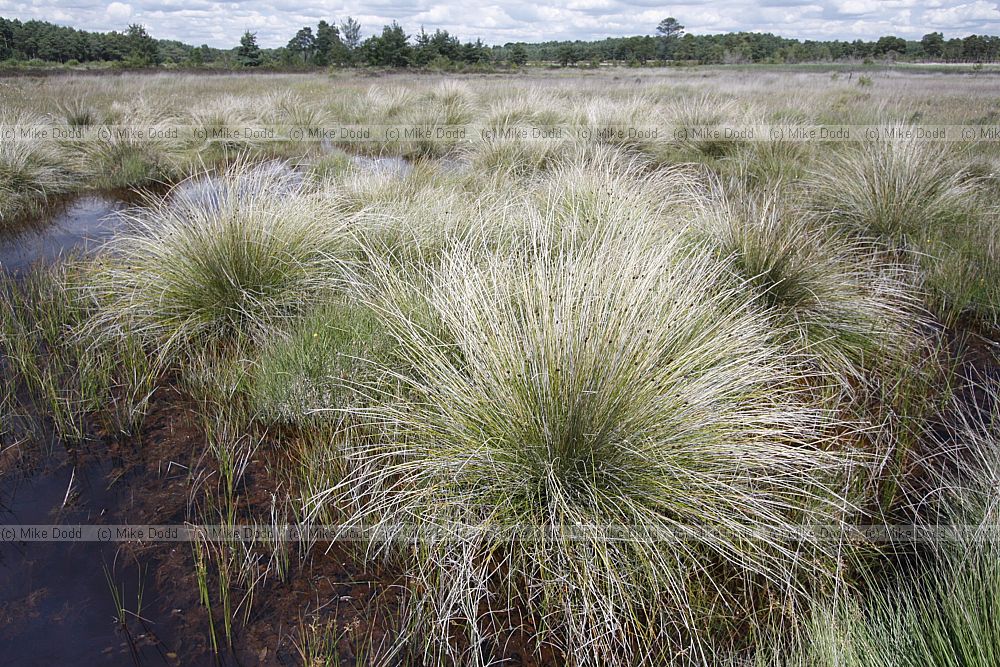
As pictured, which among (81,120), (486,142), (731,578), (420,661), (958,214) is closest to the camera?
(420,661)

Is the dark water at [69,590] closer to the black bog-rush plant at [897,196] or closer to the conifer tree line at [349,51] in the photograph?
the black bog-rush plant at [897,196]

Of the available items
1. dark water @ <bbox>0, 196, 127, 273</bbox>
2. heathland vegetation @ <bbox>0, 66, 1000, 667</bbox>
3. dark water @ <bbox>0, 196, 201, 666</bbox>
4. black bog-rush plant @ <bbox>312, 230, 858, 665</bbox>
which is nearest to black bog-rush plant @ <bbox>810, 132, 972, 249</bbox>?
heathland vegetation @ <bbox>0, 66, 1000, 667</bbox>

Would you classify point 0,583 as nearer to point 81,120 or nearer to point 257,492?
point 257,492

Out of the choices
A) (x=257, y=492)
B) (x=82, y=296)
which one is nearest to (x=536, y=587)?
(x=257, y=492)

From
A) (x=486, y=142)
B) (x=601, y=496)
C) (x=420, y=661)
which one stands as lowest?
(x=420, y=661)

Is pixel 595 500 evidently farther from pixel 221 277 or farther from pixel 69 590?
pixel 221 277

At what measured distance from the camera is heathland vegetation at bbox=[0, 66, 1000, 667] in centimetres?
168

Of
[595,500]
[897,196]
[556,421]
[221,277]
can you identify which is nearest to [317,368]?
[221,277]

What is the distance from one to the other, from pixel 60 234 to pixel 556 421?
5767 millimetres

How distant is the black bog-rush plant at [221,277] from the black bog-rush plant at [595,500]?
1.47 m

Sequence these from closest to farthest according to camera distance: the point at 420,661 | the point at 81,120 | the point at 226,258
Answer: the point at 420,661
the point at 226,258
the point at 81,120

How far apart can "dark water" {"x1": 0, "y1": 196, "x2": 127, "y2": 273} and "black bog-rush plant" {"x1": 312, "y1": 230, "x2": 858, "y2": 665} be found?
3810 mm

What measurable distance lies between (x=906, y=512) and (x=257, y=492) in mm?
2544

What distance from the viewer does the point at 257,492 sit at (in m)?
2.26
